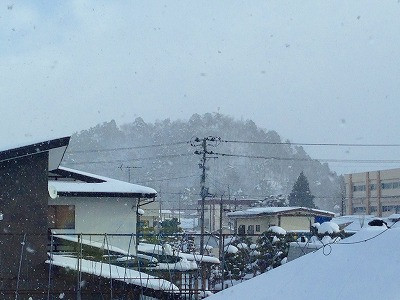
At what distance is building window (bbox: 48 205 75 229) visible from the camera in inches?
738

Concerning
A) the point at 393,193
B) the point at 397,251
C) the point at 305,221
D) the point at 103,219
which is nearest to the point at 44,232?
the point at 103,219

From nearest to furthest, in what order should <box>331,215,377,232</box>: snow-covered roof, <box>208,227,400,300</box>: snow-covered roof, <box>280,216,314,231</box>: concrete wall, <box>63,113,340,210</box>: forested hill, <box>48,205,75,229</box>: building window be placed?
<box>208,227,400,300</box>: snow-covered roof
<box>331,215,377,232</box>: snow-covered roof
<box>48,205,75,229</box>: building window
<box>280,216,314,231</box>: concrete wall
<box>63,113,340,210</box>: forested hill

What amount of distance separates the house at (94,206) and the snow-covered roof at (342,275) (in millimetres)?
11543

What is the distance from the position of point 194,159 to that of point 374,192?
118111 mm

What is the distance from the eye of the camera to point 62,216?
18891mm

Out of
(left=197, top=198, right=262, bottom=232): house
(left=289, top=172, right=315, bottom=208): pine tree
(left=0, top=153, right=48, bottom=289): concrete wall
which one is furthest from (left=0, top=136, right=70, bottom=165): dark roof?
(left=289, top=172, right=315, bottom=208): pine tree

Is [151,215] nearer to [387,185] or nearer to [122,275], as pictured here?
[387,185]

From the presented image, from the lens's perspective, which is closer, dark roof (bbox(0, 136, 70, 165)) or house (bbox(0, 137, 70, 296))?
dark roof (bbox(0, 136, 70, 165))

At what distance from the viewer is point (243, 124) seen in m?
194

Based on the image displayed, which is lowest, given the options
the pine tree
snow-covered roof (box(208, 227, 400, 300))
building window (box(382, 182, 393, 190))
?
the pine tree

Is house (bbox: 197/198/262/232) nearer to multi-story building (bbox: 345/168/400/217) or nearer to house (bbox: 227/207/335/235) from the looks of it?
multi-story building (bbox: 345/168/400/217)

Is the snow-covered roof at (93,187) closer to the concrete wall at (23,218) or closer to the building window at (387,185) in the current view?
the concrete wall at (23,218)

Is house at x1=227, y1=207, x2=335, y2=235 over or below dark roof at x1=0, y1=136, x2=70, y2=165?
below

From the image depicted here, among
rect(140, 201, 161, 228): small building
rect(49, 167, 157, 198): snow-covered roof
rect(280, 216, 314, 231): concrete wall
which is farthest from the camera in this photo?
rect(140, 201, 161, 228): small building
